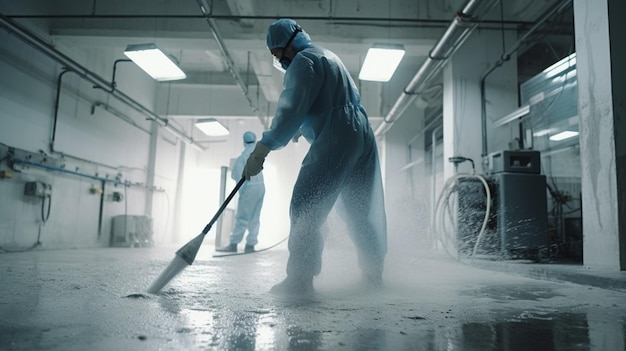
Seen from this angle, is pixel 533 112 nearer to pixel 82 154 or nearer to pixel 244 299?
pixel 244 299

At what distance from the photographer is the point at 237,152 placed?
9.38 m

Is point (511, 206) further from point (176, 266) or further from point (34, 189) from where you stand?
point (34, 189)

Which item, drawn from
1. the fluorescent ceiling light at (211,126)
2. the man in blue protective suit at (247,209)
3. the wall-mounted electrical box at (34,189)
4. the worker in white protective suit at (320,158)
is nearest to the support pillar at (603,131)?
the worker in white protective suit at (320,158)

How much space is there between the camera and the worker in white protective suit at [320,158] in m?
1.48

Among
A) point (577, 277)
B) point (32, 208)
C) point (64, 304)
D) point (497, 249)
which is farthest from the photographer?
point (32, 208)

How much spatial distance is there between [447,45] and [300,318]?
371 centimetres

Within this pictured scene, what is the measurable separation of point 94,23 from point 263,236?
5.31m

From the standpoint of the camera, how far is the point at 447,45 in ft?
13.1

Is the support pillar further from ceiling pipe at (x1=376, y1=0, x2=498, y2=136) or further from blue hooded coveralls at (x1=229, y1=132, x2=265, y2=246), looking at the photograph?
blue hooded coveralls at (x1=229, y1=132, x2=265, y2=246)

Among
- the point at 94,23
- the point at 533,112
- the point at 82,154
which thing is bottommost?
the point at 82,154

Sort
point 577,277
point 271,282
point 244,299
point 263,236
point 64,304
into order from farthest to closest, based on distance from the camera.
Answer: point 263,236
point 577,277
point 271,282
point 244,299
point 64,304

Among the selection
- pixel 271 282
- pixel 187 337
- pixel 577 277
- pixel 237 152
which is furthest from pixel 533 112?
pixel 237 152

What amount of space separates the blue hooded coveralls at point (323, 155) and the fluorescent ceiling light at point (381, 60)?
2.55 metres

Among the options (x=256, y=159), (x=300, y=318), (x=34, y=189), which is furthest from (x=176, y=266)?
(x=34, y=189)
